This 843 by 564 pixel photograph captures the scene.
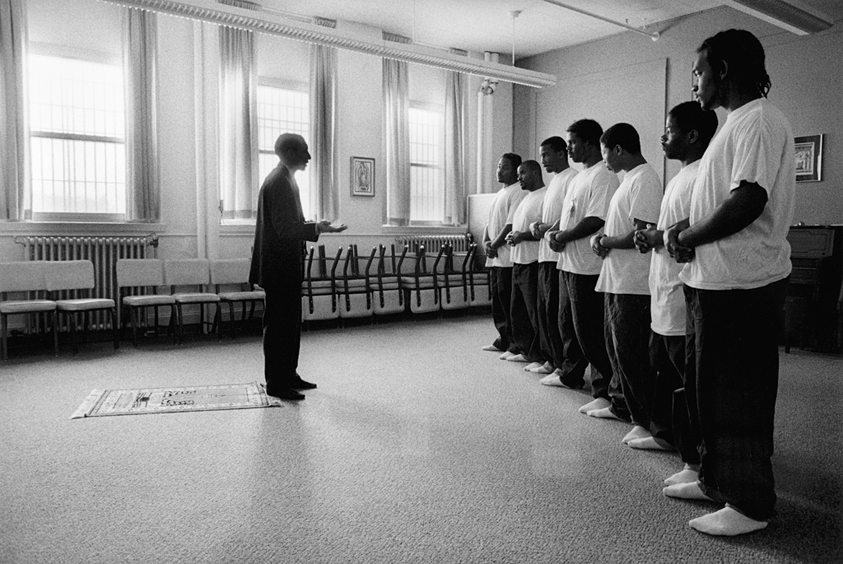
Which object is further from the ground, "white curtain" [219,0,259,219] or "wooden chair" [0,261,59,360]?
"white curtain" [219,0,259,219]

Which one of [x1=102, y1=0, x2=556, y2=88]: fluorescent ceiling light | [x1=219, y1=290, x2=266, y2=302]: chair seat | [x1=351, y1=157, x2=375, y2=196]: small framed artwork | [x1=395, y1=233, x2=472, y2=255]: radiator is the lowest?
[x1=219, y1=290, x2=266, y2=302]: chair seat

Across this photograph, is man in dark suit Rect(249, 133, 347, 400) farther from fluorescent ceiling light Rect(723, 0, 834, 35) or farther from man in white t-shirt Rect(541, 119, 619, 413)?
fluorescent ceiling light Rect(723, 0, 834, 35)

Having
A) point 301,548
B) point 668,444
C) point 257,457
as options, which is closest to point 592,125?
point 668,444

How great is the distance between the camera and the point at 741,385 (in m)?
2.36

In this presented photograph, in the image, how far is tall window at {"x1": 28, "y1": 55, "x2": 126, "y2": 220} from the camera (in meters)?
6.86

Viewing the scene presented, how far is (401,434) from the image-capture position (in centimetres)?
368

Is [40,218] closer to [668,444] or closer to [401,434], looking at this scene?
[401,434]

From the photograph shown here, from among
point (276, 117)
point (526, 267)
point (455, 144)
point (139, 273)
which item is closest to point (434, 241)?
point (455, 144)

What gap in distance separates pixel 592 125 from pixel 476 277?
16.0 feet

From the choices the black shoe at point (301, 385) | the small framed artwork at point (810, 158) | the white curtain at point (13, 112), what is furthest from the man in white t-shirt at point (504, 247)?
the white curtain at point (13, 112)

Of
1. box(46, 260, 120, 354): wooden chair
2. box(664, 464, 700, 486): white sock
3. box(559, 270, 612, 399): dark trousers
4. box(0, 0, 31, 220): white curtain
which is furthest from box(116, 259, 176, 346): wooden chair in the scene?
box(664, 464, 700, 486): white sock

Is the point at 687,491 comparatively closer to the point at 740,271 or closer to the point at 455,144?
the point at 740,271

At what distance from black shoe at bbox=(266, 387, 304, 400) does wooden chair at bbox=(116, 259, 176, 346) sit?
8.75 feet

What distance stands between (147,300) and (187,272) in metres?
0.83
